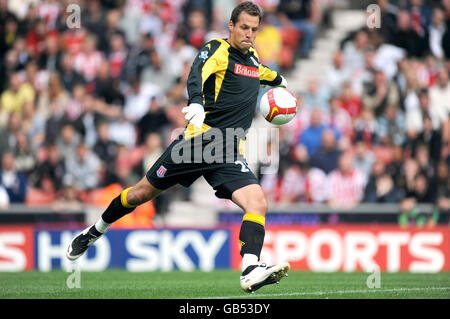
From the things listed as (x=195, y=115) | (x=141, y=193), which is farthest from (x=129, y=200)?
(x=195, y=115)

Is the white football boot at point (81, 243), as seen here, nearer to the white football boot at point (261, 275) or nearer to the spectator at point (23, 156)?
the white football boot at point (261, 275)

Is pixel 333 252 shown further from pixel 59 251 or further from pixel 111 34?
pixel 111 34

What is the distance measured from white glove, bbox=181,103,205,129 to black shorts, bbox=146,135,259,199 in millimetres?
709

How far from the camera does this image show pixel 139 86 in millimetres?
17016

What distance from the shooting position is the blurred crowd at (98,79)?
51.2 ft

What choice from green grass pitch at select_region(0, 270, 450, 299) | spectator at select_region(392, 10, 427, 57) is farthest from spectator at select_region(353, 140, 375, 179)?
green grass pitch at select_region(0, 270, 450, 299)

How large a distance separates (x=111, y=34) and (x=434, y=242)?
825 centimetres

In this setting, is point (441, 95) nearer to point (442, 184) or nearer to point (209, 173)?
point (442, 184)

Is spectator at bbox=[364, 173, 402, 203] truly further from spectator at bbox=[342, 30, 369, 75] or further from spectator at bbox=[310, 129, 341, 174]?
spectator at bbox=[342, 30, 369, 75]

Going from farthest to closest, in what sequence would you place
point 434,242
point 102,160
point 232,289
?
point 102,160
point 434,242
point 232,289

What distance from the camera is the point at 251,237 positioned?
26.1ft

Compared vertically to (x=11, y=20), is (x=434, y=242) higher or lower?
lower

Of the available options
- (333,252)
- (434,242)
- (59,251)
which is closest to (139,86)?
(59,251)

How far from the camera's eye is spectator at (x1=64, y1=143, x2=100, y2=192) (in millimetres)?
15555
